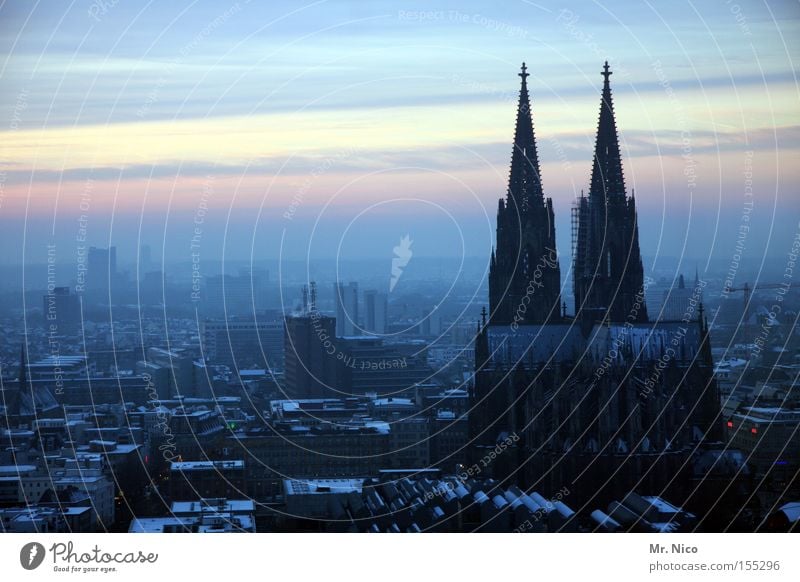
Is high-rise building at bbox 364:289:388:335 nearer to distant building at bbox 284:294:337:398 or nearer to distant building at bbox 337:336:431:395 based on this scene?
distant building at bbox 337:336:431:395

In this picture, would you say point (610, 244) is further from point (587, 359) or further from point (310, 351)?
point (310, 351)

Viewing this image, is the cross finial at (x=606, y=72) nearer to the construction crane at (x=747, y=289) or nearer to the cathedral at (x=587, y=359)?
the cathedral at (x=587, y=359)

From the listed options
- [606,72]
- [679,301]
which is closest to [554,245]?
[606,72]

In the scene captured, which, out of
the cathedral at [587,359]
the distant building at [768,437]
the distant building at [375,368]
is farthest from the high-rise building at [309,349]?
the distant building at [768,437]

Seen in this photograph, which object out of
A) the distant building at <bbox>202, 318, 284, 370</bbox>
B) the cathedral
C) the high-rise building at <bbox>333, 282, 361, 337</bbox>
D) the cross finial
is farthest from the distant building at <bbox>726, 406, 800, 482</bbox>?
the distant building at <bbox>202, 318, 284, 370</bbox>

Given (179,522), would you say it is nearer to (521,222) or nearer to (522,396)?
(522,396)

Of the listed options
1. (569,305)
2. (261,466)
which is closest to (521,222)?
(569,305)
